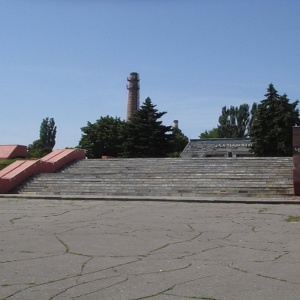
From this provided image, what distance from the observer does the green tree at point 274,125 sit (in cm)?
3628

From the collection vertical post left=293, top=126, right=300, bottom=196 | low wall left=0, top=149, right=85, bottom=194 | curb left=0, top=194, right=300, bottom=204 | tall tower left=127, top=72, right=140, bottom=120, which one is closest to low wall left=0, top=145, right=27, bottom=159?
low wall left=0, top=149, right=85, bottom=194

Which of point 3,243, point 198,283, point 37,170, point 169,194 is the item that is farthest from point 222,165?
point 198,283

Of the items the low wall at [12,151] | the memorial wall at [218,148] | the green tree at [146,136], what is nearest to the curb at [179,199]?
the low wall at [12,151]

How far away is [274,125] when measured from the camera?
37.4 metres

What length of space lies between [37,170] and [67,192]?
14.3ft

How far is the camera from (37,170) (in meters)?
22.4

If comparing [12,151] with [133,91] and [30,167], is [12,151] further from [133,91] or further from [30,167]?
[133,91]

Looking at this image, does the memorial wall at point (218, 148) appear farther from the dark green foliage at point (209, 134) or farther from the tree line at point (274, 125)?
the dark green foliage at point (209, 134)

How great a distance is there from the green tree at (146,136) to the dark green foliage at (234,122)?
38.7 m

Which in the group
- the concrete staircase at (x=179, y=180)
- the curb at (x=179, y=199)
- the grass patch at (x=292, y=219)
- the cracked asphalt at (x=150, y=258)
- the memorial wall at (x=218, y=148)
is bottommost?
the cracked asphalt at (x=150, y=258)

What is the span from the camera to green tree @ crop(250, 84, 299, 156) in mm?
36281

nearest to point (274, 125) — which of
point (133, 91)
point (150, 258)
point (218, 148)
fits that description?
point (218, 148)

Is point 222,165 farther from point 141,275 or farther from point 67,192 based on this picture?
point 141,275

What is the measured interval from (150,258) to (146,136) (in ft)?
107
